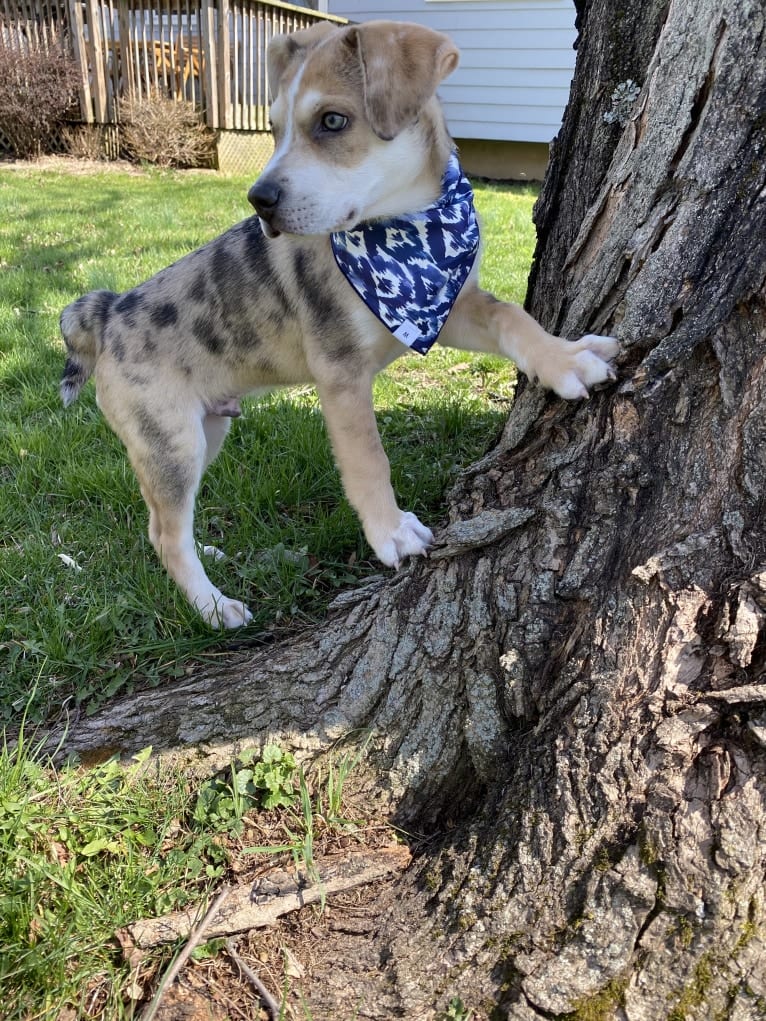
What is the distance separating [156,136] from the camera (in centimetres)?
1327

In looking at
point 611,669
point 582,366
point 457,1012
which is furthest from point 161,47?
point 457,1012

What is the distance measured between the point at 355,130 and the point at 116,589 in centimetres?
188

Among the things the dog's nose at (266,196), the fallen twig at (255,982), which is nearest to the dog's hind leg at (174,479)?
the dog's nose at (266,196)

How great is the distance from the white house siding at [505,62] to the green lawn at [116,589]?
26.2ft

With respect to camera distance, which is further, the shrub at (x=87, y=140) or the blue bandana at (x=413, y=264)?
the shrub at (x=87, y=140)

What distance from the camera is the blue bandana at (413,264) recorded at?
8.81ft

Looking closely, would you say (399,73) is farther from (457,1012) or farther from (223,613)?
(457,1012)

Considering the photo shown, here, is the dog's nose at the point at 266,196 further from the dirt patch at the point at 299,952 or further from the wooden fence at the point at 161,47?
the wooden fence at the point at 161,47

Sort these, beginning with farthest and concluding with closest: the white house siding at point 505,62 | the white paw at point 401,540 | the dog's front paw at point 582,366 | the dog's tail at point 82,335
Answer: the white house siding at point 505,62, the dog's tail at point 82,335, the white paw at point 401,540, the dog's front paw at point 582,366

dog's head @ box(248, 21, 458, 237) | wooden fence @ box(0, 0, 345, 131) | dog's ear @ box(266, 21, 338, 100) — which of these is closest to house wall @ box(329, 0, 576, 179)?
wooden fence @ box(0, 0, 345, 131)

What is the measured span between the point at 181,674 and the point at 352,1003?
1289 mm

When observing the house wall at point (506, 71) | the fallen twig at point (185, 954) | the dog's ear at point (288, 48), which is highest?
the house wall at point (506, 71)

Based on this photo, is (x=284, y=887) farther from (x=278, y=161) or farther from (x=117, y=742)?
(x=278, y=161)

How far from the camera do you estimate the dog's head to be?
2.50 m
